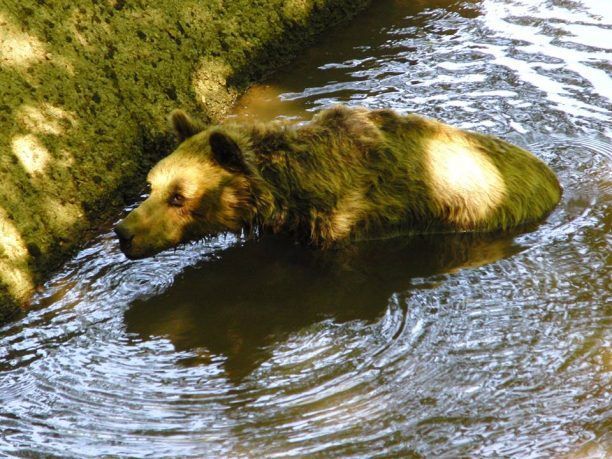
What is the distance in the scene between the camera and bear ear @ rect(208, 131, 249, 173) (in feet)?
23.1

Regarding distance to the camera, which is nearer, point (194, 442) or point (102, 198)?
point (194, 442)

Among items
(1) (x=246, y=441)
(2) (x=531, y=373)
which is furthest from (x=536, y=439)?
(1) (x=246, y=441)

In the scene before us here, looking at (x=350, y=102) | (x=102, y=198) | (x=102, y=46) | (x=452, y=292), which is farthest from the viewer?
(x=350, y=102)

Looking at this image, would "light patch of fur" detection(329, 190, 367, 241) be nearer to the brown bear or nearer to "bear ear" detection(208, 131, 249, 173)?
the brown bear

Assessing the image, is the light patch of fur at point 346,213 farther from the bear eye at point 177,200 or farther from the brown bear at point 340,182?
the bear eye at point 177,200

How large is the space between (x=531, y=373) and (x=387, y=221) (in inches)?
91.2

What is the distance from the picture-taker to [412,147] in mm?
7516

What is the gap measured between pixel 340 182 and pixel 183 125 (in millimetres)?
1569

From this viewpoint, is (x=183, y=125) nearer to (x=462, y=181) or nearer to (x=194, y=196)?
(x=194, y=196)

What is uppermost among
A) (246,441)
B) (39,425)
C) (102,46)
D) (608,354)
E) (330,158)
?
(102,46)

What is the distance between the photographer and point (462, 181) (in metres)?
7.50

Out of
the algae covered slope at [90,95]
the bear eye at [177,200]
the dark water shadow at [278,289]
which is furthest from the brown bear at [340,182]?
the algae covered slope at [90,95]

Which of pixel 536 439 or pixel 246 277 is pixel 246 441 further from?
pixel 246 277

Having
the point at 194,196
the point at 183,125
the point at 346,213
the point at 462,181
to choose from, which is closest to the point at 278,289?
the point at 346,213
